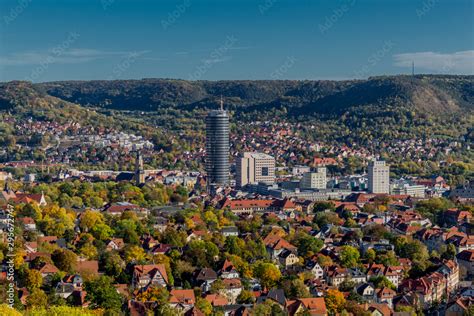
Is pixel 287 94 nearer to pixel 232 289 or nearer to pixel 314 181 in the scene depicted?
pixel 314 181

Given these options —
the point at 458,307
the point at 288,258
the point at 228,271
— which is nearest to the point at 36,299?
the point at 228,271

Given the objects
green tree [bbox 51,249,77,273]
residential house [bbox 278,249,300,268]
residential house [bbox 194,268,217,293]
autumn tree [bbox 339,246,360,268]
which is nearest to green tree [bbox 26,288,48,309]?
green tree [bbox 51,249,77,273]

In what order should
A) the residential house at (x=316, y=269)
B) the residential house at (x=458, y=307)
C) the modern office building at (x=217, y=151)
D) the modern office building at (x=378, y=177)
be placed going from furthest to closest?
1. the modern office building at (x=217, y=151)
2. the modern office building at (x=378, y=177)
3. the residential house at (x=316, y=269)
4. the residential house at (x=458, y=307)

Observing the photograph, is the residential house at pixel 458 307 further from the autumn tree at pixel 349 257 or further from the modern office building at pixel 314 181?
the modern office building at pixel 314 181

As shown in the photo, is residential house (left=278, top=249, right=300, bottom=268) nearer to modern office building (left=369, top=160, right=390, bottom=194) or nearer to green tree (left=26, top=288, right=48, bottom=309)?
green tree (left=26, top=288, right=48, bottom=309)

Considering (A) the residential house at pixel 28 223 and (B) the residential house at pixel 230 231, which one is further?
(B) the residential house at pixel 230 231

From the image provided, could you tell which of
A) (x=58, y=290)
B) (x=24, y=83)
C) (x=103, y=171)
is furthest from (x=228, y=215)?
(x=24, y=83)

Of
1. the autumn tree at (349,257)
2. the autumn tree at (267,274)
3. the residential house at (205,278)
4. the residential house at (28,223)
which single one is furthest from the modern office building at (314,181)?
the residential house at (205,278)

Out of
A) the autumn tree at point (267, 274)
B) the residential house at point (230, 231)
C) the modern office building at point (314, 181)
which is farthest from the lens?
the modern office building at point (314, 181)
